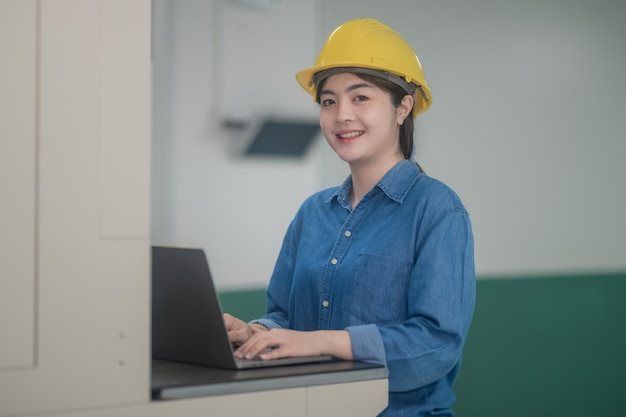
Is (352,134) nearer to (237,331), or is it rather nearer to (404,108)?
(404,108)

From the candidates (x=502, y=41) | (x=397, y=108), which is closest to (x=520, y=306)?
(x=502, y=41)

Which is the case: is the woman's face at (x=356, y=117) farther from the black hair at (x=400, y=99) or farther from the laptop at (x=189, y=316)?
the laptop at (x=189, y=316)

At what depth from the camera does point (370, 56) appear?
2.02 m

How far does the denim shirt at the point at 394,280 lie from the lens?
1.69 meters

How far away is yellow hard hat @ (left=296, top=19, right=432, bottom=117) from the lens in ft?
6.64

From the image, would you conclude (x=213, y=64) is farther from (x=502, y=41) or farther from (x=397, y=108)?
(x=502, y=41)

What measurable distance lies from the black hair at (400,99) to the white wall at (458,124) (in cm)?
133

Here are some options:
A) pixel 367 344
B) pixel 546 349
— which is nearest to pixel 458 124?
pixel 546 349

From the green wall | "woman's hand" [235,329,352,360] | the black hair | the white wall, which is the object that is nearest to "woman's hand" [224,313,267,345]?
"woman's hand" [235,329,352,360]

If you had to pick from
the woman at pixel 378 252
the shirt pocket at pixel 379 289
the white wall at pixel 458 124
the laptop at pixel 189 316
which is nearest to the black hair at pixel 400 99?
the woman at pixel 378 252

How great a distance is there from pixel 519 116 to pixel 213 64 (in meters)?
1.92

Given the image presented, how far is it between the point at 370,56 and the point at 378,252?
48cm

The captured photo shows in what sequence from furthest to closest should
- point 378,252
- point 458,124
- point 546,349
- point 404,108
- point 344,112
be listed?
1. point 546,349
2. point 458,124
3. point 404,108
4. point 344,112
5. point 378,252

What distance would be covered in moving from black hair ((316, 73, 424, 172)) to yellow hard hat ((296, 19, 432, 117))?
13 mm
